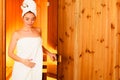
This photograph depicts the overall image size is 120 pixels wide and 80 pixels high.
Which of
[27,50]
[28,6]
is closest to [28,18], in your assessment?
[28,6]

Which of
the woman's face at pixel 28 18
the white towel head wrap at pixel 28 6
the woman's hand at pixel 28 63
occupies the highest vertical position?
the white towel head wrap at pixel 28 6

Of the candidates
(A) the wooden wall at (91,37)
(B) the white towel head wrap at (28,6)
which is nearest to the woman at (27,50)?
(B) the white towel head wrap at (28,6)

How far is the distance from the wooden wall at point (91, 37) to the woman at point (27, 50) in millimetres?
526

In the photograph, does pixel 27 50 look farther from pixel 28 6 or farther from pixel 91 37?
pixel 91 37

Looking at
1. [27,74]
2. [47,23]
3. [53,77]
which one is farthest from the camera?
[53,77]

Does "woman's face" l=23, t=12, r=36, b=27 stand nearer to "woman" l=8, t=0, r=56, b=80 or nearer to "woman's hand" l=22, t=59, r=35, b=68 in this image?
"woman" l=8, t=0, r=56, b=80

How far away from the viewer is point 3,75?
2469 mm

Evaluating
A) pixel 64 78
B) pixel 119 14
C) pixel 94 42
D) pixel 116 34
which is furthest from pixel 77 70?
pixel 119 14

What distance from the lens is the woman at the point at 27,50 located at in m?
2.13

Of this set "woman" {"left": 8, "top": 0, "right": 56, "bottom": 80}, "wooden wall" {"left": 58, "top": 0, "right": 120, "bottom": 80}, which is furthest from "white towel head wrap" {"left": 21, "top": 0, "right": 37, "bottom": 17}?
"wooden wall" {"left": 58, "top": 0, "right": 120, "bottom": 80}

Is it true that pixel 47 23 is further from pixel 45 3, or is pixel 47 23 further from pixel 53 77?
pixel 53 77

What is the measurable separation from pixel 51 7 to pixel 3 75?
2035 mm

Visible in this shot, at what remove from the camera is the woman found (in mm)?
2131

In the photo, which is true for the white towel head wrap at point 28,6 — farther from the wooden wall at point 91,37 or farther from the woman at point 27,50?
the wooden wall at point 91,37
